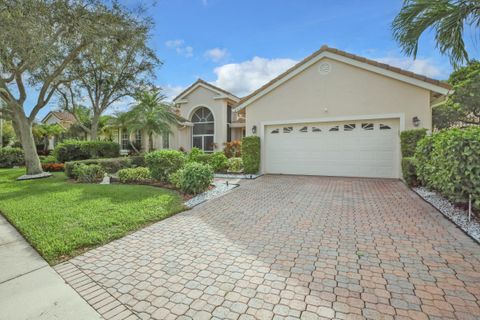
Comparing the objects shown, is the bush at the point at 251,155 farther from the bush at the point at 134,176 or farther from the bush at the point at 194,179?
the bush at the point at 134,176

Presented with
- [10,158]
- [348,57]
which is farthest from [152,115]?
[348,57]

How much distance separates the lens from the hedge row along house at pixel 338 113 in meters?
10.3

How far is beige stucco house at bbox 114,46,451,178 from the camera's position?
10336mm

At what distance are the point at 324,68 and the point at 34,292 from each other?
12.2 m

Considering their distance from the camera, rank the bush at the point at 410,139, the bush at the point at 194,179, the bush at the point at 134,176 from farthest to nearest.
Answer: the bush at the point at 134,176 < the bush at the point at 410,139 < the bush at the point at 194,179

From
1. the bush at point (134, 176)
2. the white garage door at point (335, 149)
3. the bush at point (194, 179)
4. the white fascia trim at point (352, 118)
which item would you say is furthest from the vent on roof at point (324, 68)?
the bush at point (134, 176)

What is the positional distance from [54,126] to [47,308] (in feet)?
109

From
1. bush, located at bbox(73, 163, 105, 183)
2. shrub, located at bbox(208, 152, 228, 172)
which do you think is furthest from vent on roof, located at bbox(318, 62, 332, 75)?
bush, located at bbox(73, 163, 105, 183)

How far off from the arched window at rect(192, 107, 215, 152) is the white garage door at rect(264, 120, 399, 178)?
1071cm

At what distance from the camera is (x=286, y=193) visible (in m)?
8.30

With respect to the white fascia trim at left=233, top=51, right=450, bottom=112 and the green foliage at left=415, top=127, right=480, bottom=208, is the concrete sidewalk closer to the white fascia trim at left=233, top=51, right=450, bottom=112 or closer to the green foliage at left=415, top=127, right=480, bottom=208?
the green foliage at left=415, top=127, right=480, bottom=208

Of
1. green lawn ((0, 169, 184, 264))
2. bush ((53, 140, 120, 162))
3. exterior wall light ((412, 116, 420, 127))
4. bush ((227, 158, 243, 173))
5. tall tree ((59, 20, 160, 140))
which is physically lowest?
green lawn ((0, 169, 184, 264))

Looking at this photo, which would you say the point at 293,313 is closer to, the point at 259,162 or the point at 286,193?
the point at 286,193

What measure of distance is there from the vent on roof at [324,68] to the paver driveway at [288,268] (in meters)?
7.73
